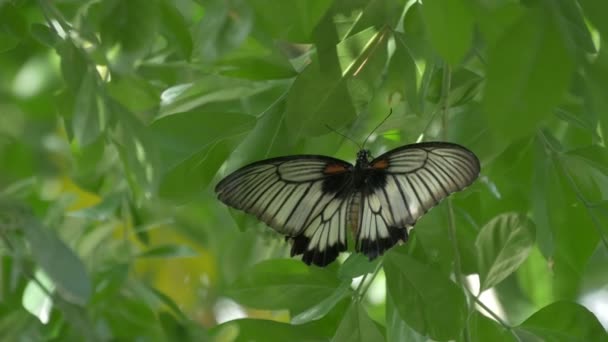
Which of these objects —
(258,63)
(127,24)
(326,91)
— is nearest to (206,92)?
(258,63)

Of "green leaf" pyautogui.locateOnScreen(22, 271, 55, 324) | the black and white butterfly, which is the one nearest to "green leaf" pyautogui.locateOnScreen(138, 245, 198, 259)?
"green leaf" pyautogui.locateOnScreen(22, 271, 55, 324)

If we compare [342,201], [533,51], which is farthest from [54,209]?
[533,51]

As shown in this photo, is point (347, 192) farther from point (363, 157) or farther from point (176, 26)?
point (176, 26)

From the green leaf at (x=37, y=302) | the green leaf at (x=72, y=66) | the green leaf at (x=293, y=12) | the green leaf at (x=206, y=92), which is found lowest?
the green leaf at (x=37, y=302)

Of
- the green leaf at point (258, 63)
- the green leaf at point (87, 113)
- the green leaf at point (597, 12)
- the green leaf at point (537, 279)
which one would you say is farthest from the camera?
the green leaf at point (537, 279)

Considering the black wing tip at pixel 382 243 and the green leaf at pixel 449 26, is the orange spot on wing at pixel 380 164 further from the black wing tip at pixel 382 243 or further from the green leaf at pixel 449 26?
the green leaf at pixel 449 26

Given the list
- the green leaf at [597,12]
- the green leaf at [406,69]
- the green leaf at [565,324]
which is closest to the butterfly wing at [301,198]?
the green leaf at [406,69]

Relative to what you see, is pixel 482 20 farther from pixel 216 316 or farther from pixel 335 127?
pixel 216 316

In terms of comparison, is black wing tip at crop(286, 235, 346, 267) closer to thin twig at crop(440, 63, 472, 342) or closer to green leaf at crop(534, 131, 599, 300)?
thin twig at crop(440, 63, 472, 342)
